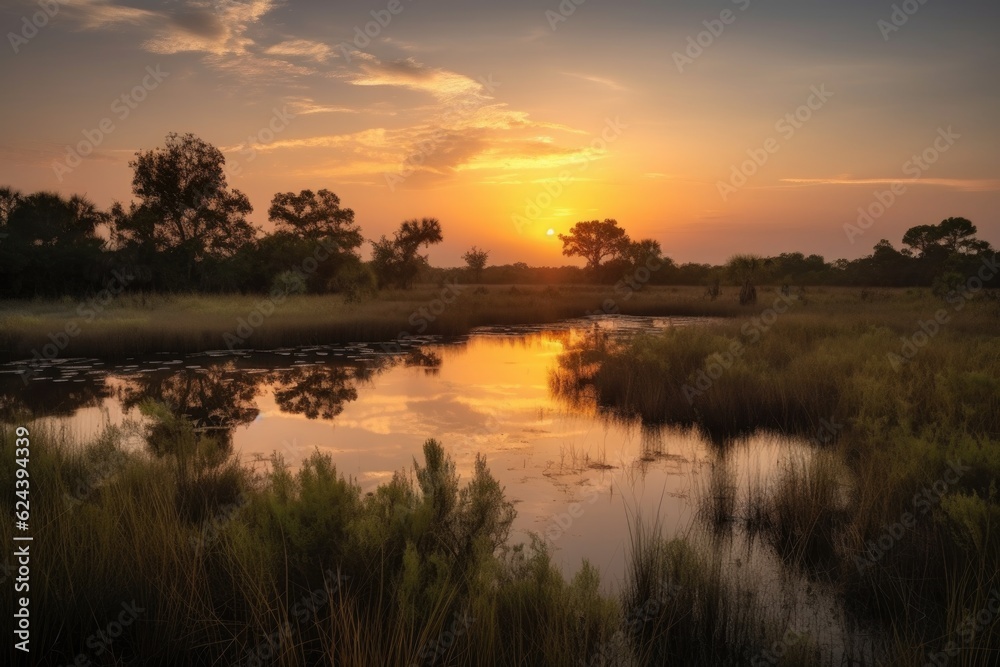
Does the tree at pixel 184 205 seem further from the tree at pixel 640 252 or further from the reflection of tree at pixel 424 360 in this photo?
the tree at pixel 640 252

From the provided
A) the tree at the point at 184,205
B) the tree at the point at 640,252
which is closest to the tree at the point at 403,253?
the tree at the point at 184,205

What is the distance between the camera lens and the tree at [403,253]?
2063 inches

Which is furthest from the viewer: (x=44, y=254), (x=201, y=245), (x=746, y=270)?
(x=746, y=270)

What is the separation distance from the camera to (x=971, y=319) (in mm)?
18484

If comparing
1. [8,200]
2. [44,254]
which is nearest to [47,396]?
[44,254]

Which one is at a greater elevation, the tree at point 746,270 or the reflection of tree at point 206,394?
the tree at point 746,270

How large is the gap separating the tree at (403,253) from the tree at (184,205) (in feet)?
47.3

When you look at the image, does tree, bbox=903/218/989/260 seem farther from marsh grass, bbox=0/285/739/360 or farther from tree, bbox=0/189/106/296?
tree, bbox=0/189/106/296

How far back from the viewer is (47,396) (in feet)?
40.2

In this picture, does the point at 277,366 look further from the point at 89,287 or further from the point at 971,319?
the point at 971,319

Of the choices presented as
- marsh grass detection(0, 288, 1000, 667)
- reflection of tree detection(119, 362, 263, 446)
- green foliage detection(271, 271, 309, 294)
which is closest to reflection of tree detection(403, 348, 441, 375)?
reflection of tree detection(119, 362, 263, 446)

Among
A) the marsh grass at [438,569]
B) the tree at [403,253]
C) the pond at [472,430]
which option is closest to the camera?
the marsh grass at [438,569]

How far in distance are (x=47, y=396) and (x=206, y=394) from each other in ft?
9.18

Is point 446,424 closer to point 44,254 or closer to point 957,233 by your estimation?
point 44,254
